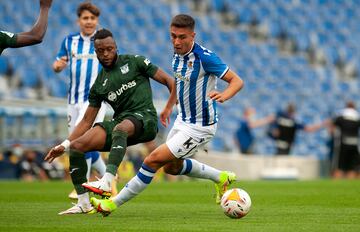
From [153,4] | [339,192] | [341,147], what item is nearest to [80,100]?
[339,192]

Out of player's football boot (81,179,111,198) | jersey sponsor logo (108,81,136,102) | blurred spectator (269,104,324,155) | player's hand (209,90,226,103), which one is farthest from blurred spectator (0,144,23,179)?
player's hand (209,90,226,103)

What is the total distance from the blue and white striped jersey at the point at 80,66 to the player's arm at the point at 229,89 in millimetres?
3662

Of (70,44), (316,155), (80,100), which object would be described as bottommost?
(316,155)

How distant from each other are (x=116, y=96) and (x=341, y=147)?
552 inches

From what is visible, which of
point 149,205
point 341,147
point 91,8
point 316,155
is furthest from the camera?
point 316,155

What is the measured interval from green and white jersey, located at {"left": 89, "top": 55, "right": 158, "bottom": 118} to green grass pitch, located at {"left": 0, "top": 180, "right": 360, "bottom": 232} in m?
1.20

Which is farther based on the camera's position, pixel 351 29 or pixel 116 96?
pixel 351 29

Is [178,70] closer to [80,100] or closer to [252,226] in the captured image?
[252,226]

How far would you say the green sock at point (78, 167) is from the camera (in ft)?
31.3

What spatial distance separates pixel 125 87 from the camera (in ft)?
32.5

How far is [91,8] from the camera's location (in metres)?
12.1

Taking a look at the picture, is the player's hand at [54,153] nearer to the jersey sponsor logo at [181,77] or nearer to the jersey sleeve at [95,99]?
the jersey sleeve at [95,99]

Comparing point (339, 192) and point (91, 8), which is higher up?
point (91, 8)

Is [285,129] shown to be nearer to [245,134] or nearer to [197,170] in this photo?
[245,134]
